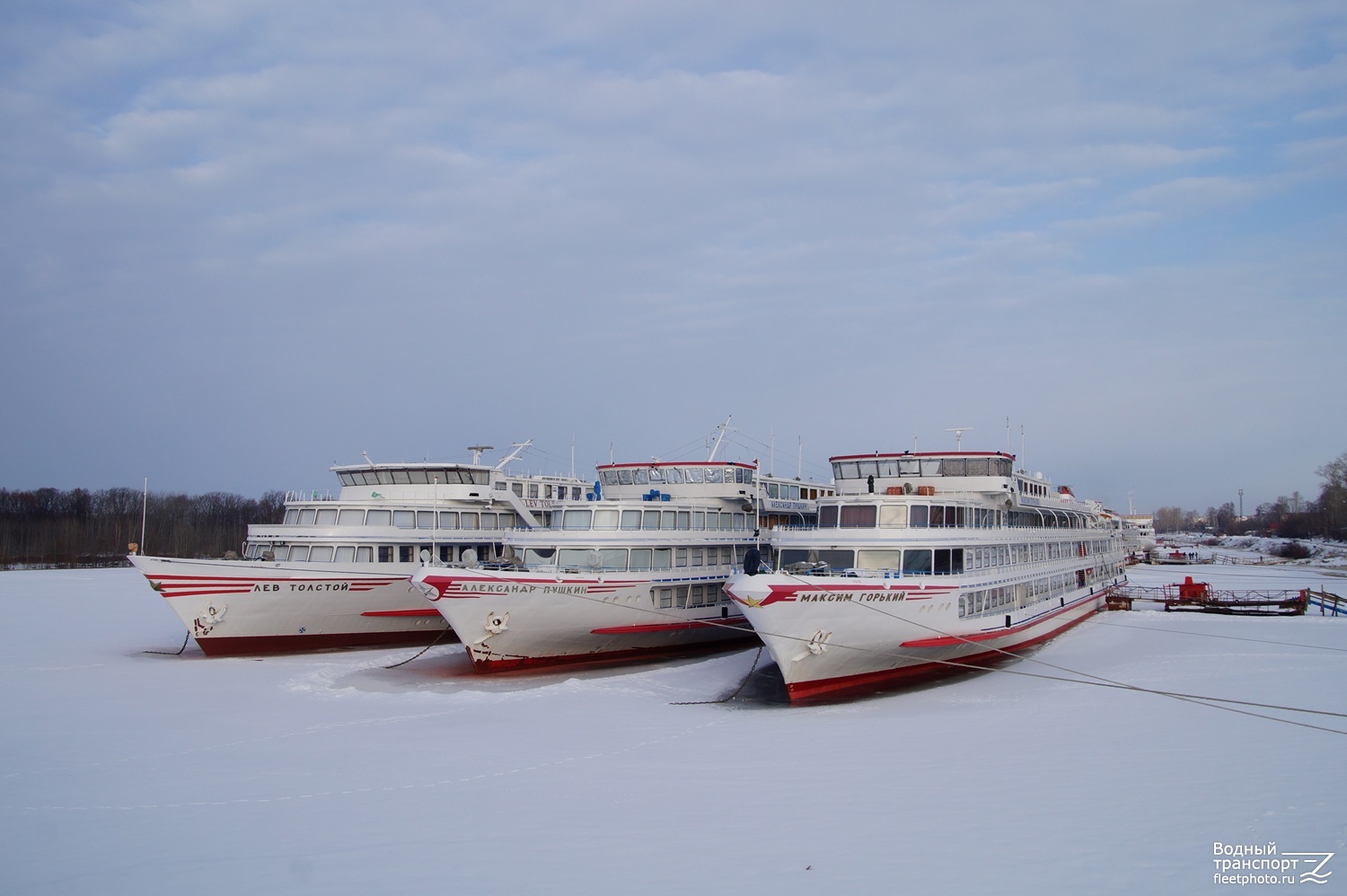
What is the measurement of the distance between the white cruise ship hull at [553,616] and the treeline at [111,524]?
220ft

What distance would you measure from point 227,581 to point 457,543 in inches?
359

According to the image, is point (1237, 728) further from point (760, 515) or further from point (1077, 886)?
point (760, 515)

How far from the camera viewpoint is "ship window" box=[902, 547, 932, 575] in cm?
2370

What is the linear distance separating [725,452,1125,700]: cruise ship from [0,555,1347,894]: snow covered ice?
3.99ft

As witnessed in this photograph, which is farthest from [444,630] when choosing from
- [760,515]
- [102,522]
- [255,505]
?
[255,505]

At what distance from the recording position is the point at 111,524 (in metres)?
105

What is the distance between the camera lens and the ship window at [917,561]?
23703mm

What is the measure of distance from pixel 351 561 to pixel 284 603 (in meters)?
2.98

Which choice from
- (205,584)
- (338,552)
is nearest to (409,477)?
(338,552)

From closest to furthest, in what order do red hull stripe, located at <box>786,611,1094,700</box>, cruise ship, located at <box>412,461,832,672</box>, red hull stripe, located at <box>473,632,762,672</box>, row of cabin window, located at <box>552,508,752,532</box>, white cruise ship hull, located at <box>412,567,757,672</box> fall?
red hull stripe, located at <box>786,611,1094,700</box> → white cruise ship hull, located at <box>412,567,757,672</box> → cruise ship, located at <box>412,461,832,672</box> → red hull stripe, located at <box>473,632,762,672</box> → row of cabin window, located at <box>552,508,752,532</box>

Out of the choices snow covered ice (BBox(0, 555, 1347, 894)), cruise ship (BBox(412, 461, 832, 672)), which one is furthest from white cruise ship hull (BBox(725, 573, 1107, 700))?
cruise ship (BBox(412, 461, 832, 672))

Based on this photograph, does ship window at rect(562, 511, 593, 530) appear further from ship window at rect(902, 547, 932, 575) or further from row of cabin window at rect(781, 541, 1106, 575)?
ship window at rect(902, 547, 932, 575)

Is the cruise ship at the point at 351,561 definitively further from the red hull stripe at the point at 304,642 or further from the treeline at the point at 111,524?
the treeline at the point at 111,524

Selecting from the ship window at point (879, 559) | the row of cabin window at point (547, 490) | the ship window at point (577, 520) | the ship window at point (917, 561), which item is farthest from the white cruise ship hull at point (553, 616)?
the row of cabin window at point (547, 490)
